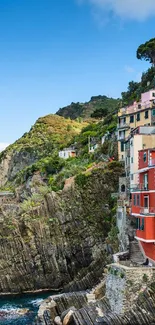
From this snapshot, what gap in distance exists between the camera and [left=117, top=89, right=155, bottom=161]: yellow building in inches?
2394

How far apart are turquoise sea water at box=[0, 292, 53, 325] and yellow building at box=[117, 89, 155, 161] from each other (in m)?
22.2

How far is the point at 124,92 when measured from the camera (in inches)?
3986

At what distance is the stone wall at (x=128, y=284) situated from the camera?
35.5 m

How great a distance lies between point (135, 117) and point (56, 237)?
19994 millimetres

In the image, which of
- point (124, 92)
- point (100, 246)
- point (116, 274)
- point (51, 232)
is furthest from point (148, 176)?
point (124, 92)

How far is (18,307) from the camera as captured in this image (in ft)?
168

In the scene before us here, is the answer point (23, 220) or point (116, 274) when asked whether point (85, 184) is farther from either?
point (116, 274)

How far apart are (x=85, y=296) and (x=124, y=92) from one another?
219 ft

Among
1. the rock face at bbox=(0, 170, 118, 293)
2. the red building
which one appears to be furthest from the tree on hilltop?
the red building

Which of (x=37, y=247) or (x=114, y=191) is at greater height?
(x=114, y=191)

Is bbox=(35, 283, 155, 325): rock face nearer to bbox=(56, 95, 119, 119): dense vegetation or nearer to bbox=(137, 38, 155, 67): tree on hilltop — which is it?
bbox=(137, 38, 155, 67): tree on hilltop

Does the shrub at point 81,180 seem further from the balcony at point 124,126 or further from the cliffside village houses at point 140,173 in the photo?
the balcony at point 124,126

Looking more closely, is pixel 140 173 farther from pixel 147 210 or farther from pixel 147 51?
pixel 147 51

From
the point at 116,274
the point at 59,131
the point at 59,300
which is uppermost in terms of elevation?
the point at 59,131
